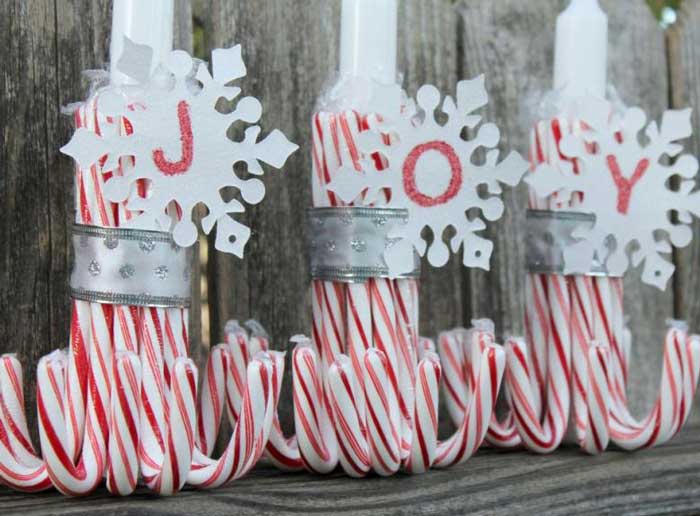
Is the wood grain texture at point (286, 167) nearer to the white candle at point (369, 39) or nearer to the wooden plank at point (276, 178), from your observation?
the wooden plank at point (276, 178)

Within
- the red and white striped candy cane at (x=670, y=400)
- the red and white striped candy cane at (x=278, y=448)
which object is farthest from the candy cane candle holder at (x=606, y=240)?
the red and white striped candy cane at (x=278, y=448)

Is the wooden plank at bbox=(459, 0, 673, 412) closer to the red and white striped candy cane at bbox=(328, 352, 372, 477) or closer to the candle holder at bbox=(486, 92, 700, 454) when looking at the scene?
the candle holder at bbox=(486, 92, 700, 454)

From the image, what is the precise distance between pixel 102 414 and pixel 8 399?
0.10 meters

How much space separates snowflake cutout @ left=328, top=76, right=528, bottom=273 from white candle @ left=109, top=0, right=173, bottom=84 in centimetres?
24

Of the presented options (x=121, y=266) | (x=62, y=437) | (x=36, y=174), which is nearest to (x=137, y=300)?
(x=121, y=266)

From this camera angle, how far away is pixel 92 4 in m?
1.25

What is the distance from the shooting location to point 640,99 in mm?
1660

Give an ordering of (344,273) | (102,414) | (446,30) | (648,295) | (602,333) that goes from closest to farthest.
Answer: (102,414) < (344,273) < (602,333) < (446,30) < (648,295)

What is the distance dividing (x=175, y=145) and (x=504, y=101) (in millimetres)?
648

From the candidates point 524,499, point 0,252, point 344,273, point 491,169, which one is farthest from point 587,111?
point 0,252

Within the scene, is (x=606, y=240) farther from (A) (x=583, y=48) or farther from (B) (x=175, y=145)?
(B) (x=175, y=145)

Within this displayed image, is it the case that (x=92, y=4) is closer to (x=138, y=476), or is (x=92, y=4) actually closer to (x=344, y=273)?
(x=344, y=273)

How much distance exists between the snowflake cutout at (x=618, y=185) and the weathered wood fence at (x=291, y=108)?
0.49ft

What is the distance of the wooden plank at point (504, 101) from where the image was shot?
4.99 ft
